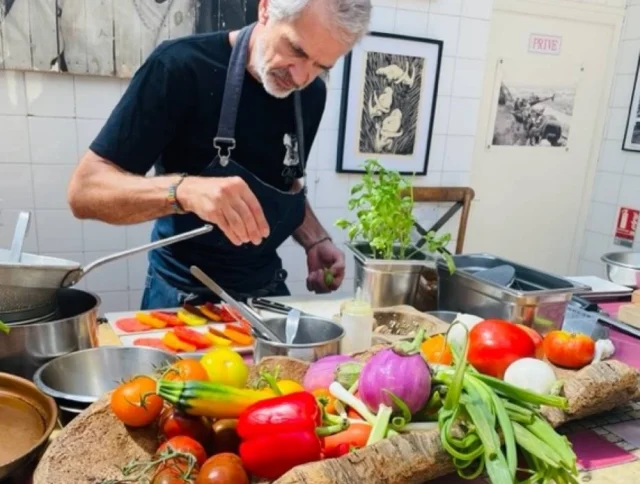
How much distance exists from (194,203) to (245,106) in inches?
16.5

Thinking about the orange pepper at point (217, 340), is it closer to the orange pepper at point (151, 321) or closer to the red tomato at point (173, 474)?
the orange pepper at point (151, 321)

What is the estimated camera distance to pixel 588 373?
35.5 inches

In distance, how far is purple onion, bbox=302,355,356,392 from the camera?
0.84 metres

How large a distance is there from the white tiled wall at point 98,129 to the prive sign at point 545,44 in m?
0.37

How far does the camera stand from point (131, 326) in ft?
4.00

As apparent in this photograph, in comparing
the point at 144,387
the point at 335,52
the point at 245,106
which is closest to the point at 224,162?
the point at 245,106

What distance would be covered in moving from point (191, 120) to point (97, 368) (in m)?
0.71

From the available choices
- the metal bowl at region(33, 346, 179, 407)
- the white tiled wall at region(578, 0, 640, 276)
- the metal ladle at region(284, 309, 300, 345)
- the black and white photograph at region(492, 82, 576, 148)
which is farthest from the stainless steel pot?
the white tiled wall at region(578, 0, 640, 276)

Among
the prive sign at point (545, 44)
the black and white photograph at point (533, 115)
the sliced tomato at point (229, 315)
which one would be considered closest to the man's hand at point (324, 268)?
the sliced tomato at point (229, 315)

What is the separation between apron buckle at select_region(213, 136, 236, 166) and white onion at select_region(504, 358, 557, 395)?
86 cm

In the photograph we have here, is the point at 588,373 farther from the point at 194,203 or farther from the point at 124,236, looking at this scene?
the point at 124,236

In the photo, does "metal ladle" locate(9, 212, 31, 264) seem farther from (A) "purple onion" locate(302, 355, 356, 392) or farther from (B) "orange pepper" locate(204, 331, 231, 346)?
(A) "purple onion" locate(302, 355, 356, 392)

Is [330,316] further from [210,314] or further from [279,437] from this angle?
[279,437]

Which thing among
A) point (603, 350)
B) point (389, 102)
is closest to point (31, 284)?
point (603, 350)
